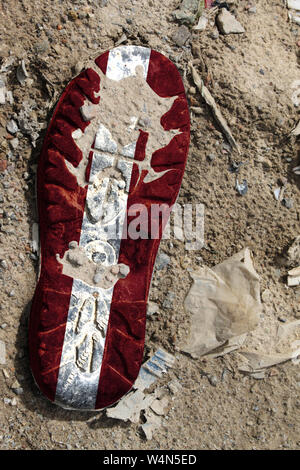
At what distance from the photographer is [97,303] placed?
58.8 inches

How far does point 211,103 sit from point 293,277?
2.07 ft

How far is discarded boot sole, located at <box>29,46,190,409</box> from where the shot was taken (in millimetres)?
1476

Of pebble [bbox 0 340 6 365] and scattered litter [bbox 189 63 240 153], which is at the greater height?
scattered litter [bbox 189 63 240 153]

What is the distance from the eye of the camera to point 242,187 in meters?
1.62

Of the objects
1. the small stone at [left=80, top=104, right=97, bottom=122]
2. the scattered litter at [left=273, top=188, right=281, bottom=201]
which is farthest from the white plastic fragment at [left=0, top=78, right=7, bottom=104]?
the scattered litter at [left=273, top=188, right=281, bottom=201]

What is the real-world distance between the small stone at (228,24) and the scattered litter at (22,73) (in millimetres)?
643

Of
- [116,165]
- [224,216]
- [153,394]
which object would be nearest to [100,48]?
[116,165]

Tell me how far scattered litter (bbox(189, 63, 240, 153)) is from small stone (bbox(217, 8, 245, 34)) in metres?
0.17

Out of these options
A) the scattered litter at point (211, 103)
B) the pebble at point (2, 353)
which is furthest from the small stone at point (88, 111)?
the pebble at point (2, 353)

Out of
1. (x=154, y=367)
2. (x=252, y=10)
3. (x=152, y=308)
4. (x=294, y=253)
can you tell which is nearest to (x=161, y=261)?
(x=152, y=308)

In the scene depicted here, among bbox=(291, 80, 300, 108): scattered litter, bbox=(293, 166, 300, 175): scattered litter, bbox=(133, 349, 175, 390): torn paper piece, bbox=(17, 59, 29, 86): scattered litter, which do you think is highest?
bbox=(291, 80, 300, 108): scattered litter

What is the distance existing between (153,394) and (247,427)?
0.33m

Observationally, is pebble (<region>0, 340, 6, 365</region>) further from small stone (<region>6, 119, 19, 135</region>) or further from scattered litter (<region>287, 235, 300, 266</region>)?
scattered litter (<region>287, 235, 300, 266</region>)

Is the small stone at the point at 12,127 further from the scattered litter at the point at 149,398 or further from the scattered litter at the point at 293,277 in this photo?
the scattered litter at the point at 293,277
